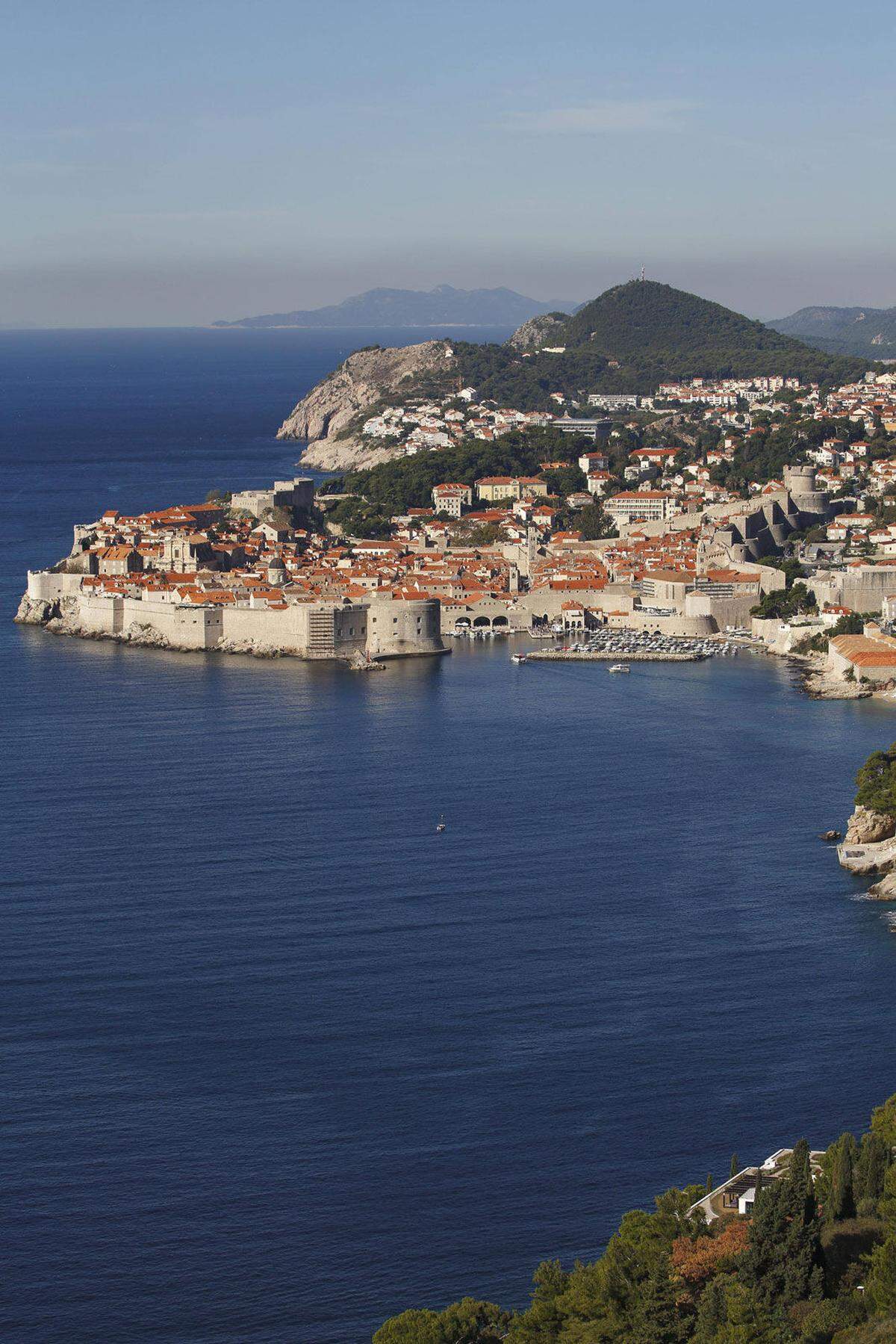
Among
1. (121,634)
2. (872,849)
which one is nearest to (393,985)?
(872,849)

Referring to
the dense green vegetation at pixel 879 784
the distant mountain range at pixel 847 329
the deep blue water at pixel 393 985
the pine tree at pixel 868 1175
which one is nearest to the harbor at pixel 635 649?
the deep blue water at pixel 393 985

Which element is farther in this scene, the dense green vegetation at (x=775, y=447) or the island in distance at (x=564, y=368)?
the island in distance at (x=564, y=368)

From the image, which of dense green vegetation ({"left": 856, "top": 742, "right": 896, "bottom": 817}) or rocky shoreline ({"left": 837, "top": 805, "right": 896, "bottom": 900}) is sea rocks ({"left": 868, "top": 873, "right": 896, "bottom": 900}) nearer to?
rocky shoreline ({"left": 837, "top": 805, "right": 896, "bottom": 900})

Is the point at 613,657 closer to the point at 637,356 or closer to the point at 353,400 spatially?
the point at 353,400

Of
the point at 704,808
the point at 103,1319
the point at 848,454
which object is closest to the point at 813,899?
the point at 704,808

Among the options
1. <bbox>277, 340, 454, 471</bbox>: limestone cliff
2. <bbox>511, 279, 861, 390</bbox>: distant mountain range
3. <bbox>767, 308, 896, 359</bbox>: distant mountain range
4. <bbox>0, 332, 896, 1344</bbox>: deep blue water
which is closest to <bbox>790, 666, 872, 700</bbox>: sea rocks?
<bbox>0, 332, 896, 1344</bbox>: deep blue water

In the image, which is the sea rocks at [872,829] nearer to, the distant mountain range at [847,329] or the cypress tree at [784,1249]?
the cypress tree at [784,1249]
